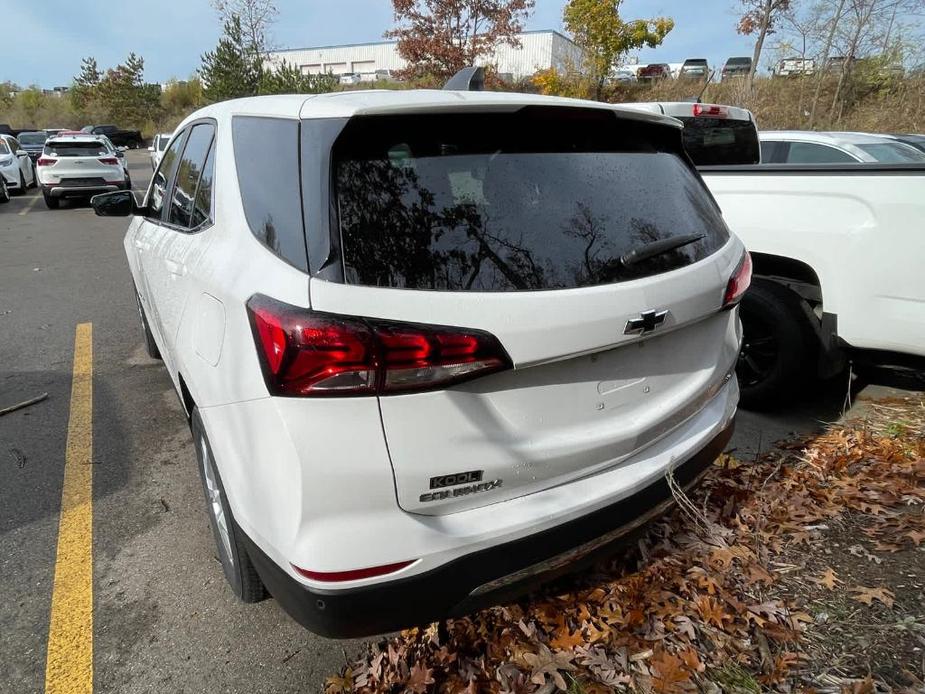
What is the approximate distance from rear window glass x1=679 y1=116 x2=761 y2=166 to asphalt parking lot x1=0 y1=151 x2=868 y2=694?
1957 millimetres

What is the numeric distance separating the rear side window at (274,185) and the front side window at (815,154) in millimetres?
6868

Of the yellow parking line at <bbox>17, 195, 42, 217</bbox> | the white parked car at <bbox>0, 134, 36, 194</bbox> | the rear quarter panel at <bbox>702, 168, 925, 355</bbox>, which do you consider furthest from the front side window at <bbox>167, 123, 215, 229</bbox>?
the white parked car at <bbox>0, 134, 36, 194</bbox>

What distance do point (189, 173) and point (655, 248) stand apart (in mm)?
2178

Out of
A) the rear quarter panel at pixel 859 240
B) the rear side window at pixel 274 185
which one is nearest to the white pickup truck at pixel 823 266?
the rear quarter panel at pixel 859 240

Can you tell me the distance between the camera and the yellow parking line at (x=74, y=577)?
6.63 feet

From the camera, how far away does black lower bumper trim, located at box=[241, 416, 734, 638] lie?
5.05ft

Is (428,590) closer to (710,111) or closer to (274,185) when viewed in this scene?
(274,185)

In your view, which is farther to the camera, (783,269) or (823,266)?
(783,269)

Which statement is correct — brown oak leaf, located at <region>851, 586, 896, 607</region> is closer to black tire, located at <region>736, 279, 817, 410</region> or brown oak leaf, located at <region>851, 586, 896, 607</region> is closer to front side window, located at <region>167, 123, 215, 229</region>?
black tire, located at <region>736, 279, 817, 410</region>

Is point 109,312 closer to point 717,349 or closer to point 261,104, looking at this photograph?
point 261,104


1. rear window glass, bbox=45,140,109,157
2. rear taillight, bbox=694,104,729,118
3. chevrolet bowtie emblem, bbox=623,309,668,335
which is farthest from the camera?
rear window glass, bbox=45,140,109,157

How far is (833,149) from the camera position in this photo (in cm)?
677

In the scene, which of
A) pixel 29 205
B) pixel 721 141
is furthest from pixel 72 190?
pixel 721 141

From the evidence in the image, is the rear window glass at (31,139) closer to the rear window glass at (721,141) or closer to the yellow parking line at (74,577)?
the yellow parking line at (74,577)
